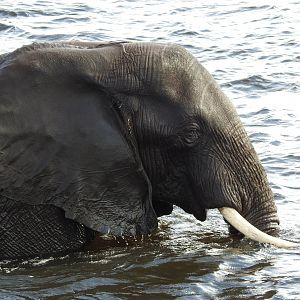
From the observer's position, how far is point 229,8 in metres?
19.2

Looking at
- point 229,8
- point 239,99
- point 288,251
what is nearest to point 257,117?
point 239,99

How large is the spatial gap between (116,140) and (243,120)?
5.03 m

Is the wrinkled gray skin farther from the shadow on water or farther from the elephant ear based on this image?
the shadow on water

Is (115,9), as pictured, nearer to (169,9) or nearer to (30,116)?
(169,9)

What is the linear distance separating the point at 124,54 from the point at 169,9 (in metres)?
11.4

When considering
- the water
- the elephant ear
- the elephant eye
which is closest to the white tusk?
the water

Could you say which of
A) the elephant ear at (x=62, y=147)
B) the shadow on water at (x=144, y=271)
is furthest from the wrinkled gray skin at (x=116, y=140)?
the shadow on water at (x=144, y=271)

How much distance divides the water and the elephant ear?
59 centimetres

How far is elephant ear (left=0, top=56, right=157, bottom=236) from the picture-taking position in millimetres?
7887

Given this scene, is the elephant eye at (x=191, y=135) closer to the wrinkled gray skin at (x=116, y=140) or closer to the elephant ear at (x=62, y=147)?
the wrinkled gray skin at (x=116, y=140)

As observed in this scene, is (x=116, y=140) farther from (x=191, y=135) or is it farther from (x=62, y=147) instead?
(x=191, y=135)

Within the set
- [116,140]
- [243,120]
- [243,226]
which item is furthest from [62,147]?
[243,120]

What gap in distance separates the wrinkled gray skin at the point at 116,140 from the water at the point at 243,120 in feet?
1.31

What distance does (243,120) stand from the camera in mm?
12797
